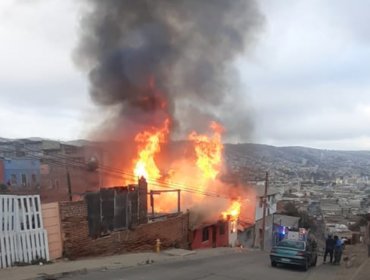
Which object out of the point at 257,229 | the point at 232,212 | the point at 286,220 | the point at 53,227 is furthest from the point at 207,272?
the point at 286,220

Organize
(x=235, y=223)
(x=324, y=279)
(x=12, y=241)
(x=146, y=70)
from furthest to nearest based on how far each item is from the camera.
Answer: (x=235, y=223) → (x=146, y=70) → (x=324, y=279) → (x=12, y=241)

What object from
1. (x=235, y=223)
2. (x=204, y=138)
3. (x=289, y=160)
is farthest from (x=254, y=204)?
(x=289, y=160)

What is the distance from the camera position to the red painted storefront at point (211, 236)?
1192 inches

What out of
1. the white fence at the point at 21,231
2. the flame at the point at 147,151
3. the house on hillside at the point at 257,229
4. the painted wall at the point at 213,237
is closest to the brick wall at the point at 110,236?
the white fence at the point at 21,231

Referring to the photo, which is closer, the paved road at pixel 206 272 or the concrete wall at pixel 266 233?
the paved road at pixel 206 272

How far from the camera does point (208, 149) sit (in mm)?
34094

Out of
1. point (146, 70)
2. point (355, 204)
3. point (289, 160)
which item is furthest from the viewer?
point (289, 160)

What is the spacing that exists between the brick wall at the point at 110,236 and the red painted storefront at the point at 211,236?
439 cm

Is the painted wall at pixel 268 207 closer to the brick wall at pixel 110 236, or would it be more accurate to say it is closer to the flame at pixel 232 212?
the flame at pixel 232 212

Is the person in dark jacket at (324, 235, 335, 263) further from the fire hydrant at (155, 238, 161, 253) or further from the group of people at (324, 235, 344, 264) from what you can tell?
the fire hydrant at (155, 238, 161, 253)

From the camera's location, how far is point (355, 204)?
76250 mm

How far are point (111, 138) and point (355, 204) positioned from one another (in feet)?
179

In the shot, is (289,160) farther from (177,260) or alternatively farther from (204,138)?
(177,260)

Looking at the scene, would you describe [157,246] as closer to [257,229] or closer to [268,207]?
[257,229]
